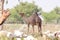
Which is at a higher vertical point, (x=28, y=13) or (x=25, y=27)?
(x=28, y=13)

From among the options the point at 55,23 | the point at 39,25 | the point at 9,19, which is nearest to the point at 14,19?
the point at 9,19

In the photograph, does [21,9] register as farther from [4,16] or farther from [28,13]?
[4,16]

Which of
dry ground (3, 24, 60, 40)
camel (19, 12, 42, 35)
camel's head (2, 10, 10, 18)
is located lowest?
dry ground (3, 24, 60, 40)

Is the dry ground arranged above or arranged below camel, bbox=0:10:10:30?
below

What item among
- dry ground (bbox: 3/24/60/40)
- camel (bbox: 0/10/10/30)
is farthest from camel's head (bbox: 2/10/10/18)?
dry ground (bbox: 3/24/60/40)

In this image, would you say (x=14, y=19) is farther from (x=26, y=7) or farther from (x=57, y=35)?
(x=57, y=35)

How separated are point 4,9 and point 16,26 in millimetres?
260

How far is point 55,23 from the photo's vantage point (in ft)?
5.06

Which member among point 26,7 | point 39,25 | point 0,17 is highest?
point 26,7

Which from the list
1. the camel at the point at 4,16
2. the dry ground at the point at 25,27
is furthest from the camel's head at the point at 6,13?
the dry ground at the point at 25,27

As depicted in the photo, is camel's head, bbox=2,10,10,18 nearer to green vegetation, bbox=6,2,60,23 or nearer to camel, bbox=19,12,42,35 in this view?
green vegetation, bbox=6,2,60,23

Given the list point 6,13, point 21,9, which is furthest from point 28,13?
point 6,13

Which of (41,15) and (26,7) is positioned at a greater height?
(26,7)

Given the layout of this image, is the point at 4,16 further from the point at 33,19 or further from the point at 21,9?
the point at 33,19
